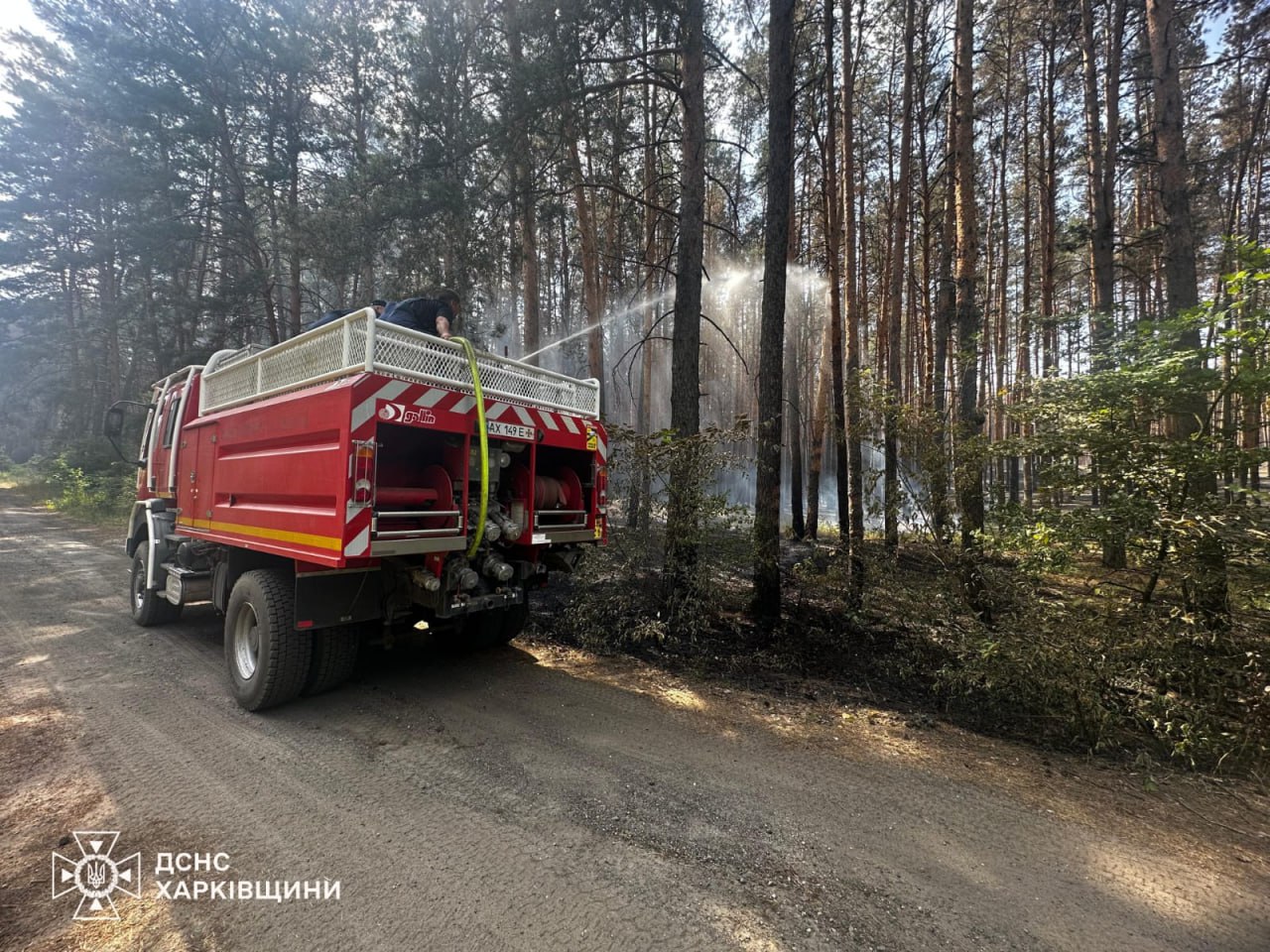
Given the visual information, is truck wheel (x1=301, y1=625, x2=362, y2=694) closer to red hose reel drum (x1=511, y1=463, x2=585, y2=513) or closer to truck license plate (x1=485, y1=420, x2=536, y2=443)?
red hose reel drum (x1=511, y1=463, x2=585, y2=513)

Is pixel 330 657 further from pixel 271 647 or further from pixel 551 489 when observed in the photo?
pixel 551 489

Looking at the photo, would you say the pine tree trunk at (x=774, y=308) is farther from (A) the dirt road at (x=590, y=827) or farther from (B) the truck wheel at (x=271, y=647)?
(B) the truck wheel at (x=271, y=647)

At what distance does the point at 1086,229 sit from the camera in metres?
11.0

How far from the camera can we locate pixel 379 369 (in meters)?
3.35

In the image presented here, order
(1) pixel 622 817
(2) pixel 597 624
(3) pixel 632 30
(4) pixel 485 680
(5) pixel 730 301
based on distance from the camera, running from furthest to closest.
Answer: (5) pixel 730 301 < (3) pixel 632 30 < (2) pixel 597 624 < (4) pixel 485 680 < (1) pixel 622 817

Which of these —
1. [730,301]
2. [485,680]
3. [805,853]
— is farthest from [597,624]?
[730,301]

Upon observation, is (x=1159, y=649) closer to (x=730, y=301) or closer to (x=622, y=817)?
(x=622, y=817)

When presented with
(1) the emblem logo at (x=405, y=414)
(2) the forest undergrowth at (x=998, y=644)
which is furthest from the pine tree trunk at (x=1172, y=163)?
(1) the emblem logo at (x=405, y=414)

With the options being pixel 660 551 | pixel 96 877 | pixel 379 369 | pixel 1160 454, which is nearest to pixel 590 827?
pixel 96 877

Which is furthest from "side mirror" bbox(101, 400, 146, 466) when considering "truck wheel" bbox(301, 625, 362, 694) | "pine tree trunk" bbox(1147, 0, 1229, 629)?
"pine tree trunk" bbox(1147, 0, 1229, 629)

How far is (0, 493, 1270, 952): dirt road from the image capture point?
2088 mm

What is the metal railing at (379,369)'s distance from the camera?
Answer: 11.1 feet

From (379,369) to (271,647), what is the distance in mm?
2138

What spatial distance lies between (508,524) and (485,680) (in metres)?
1.47
